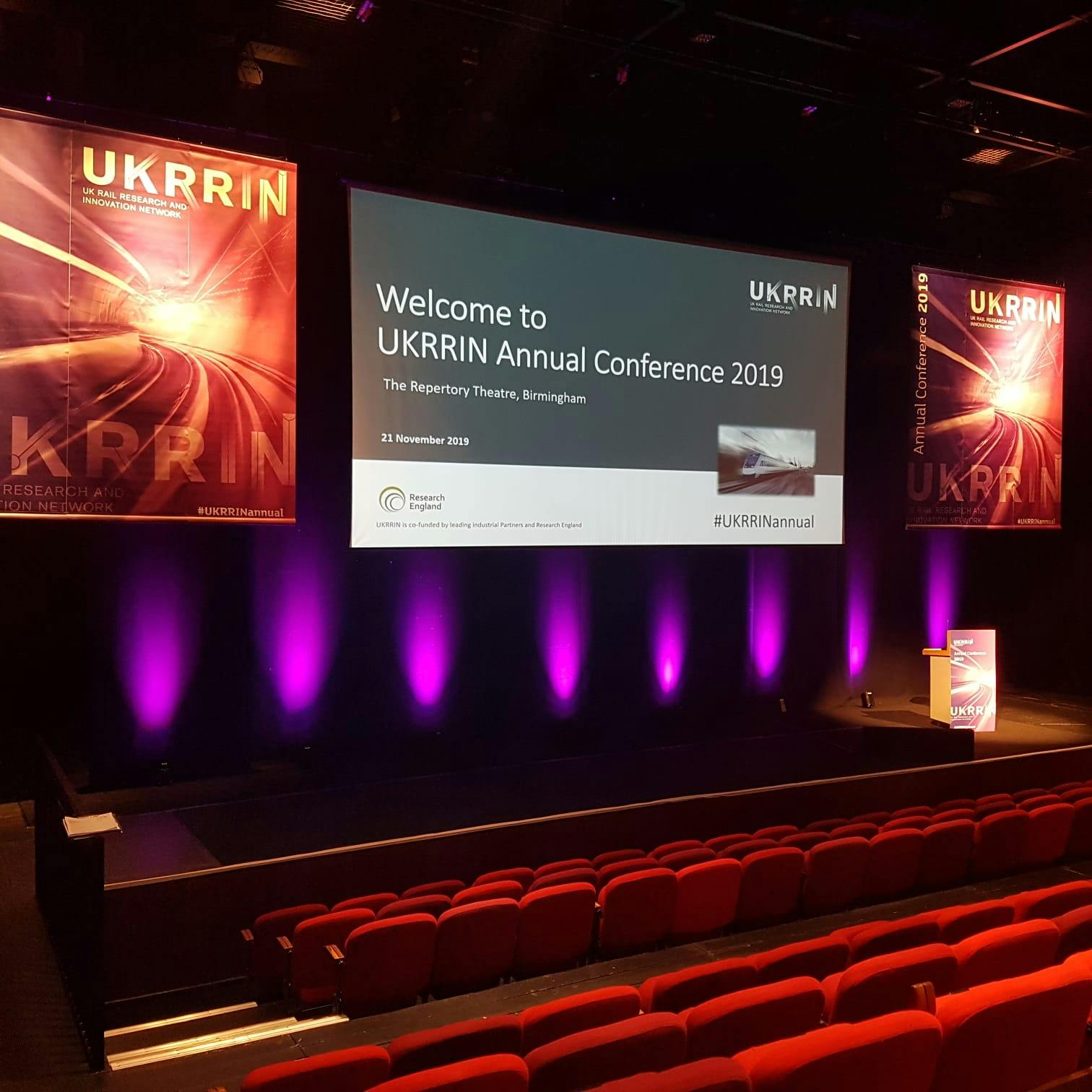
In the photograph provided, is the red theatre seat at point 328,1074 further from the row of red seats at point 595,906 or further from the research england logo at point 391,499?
the research england logo at point 391,499

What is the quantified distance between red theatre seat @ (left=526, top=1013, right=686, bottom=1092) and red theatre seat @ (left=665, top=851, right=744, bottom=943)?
6.68 ft

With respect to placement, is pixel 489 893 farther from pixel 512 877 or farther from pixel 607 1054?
pixel 607 1054

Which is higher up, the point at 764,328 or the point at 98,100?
the point at 98,100

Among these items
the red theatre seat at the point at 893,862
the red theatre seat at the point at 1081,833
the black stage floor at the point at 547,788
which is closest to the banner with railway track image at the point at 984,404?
the black stage floor at the point at 547,788

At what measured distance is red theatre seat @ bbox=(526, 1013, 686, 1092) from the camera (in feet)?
7.82

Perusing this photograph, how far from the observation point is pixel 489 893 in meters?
4.53

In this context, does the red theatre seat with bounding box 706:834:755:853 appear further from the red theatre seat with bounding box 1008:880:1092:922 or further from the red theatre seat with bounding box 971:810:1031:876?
the red theatre seat with bounding box 1008:880:1092:922

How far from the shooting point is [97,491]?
5824 mm

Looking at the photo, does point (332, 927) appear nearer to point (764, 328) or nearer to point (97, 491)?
point (97, 491)

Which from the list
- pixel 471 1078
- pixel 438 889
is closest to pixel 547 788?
pixel 438 889

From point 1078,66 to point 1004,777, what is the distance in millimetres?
5236

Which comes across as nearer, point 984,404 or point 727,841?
point 727,841

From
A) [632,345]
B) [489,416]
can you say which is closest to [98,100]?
[489,416]

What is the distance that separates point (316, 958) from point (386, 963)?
0.37m
